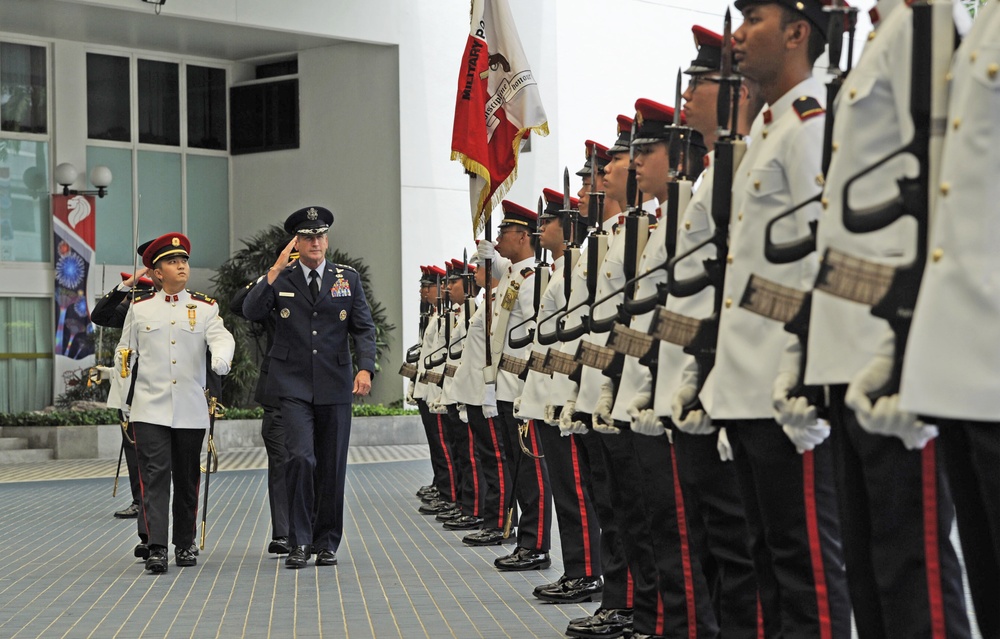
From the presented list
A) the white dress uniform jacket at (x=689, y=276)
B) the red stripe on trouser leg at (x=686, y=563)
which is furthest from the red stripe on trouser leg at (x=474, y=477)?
the white dress uniform jacket at (x=689, y=276)

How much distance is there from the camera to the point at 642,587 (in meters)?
4.65

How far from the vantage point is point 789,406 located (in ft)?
9.66

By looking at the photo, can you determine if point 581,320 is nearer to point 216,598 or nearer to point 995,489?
point 216,598

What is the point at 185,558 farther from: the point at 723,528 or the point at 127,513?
the point at 723,528

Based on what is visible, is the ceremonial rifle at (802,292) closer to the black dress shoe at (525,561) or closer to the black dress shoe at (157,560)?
the black dress shoe at (525,561)

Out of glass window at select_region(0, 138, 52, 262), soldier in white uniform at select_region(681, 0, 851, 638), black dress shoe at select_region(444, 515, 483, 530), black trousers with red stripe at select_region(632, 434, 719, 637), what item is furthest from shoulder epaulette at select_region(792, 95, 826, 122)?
glass window at select_region(0, 138, 52, 262)

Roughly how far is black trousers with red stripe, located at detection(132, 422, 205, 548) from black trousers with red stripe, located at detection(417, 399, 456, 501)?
10.8ft

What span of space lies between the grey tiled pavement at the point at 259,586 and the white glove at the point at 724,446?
197 centimetres

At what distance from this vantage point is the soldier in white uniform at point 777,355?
10.5 feet

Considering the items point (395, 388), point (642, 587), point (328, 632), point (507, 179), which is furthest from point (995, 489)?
point (395, 388)

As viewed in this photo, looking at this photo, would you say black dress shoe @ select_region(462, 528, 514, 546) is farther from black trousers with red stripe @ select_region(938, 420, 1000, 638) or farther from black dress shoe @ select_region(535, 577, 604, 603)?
black trousers with red stripe @ select_region(938, 420, 1000, 638)

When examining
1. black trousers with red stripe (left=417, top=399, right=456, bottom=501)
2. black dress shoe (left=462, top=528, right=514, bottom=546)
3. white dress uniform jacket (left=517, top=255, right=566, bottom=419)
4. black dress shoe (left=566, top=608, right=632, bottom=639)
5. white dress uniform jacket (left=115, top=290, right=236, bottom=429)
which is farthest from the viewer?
black trousers with red stripe (left=417, top=399, right=456, bottom=501)

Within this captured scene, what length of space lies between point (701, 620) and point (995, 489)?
2.07 m

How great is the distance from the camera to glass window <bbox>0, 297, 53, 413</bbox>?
22141 millimetres
